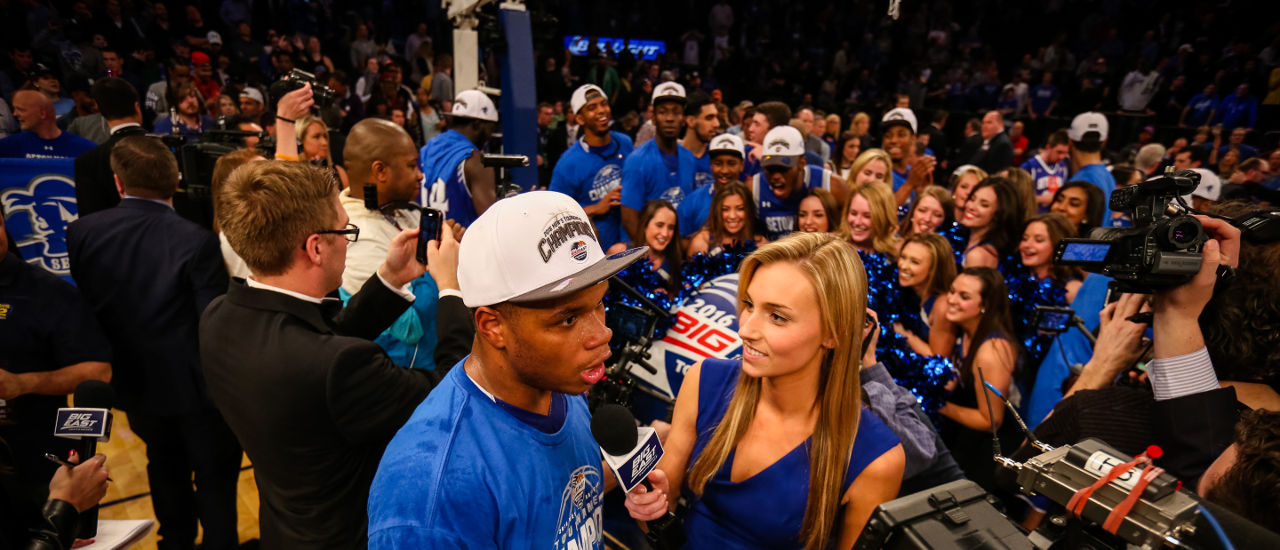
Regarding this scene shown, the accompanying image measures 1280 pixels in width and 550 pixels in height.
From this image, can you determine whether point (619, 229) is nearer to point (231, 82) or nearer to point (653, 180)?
point (653, 180)

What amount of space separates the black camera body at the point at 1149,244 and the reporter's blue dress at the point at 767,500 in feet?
2.40

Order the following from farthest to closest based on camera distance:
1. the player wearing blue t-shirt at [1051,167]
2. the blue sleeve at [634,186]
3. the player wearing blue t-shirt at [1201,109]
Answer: the player wearing blue t-shirt at [1201,109] → the player wearing blue t-shirt at [1051,167] → the blue sleeve at [634,186]

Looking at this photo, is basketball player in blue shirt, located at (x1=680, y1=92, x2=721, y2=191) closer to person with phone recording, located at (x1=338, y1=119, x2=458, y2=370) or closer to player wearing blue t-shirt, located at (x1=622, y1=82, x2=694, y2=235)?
player wearing blue t-shirt, located at (x1=622, y1=82, x2=694, y2=235)

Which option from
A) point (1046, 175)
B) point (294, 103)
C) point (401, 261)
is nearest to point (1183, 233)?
point (401, 261)

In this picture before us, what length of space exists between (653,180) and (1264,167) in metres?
6.14

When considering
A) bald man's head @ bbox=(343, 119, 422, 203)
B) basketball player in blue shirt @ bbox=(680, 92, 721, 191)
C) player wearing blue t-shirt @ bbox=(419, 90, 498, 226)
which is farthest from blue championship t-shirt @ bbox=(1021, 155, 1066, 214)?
bald man's head @ bbox=(343, 119, 422, 203)

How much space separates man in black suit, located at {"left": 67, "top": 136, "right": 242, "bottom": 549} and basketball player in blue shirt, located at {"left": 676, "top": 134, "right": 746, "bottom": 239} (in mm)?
2790

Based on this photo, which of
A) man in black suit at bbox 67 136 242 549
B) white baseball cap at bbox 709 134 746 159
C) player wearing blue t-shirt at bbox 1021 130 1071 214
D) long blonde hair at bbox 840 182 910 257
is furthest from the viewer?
player wearing blue t-shirt at bbox 1021 130 1071 214

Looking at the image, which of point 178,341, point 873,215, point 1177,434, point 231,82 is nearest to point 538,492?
point 1177,434

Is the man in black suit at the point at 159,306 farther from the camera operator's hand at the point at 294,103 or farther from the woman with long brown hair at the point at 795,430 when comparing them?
the woman with long brown hair at the point at 795,430

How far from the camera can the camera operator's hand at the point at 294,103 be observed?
3070 millimetres

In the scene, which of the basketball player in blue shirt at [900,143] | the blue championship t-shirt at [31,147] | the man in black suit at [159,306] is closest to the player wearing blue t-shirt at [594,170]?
the basketball player in blue shirt at [900,143]

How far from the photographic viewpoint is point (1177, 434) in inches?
64.8

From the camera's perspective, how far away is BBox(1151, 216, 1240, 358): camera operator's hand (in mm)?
1635
